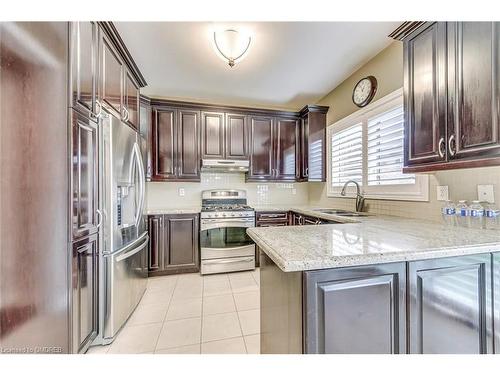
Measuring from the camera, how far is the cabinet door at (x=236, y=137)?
3451 millimetres

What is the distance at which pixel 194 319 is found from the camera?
2.01 metres

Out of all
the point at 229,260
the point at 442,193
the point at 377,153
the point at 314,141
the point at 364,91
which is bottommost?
the point at 229,260

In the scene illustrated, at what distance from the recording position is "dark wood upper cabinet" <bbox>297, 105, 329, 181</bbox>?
11.4 ft

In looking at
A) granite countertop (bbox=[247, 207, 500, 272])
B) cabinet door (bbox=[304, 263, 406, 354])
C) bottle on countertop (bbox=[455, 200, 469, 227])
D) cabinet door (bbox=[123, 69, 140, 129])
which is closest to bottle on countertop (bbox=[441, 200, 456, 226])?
bottle on countertop (bbox=[455, 200, 469, 227])

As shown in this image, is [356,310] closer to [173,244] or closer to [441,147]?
[441,147]

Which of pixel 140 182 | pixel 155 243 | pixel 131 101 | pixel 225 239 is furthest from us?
pixel 225 239

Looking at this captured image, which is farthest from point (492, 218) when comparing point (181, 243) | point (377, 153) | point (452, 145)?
point (181, 243)

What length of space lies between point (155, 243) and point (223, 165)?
142cm

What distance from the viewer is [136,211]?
213 centimetres

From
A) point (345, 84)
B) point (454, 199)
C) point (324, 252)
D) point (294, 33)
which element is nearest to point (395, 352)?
point (324, 252)

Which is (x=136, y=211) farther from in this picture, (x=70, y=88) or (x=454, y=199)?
(x=454, y=199)

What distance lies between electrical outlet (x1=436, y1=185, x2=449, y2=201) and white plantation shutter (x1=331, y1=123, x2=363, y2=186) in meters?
0.94

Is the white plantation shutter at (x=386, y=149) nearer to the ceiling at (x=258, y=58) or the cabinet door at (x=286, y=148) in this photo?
the ceiling at (x=258, y=58)
